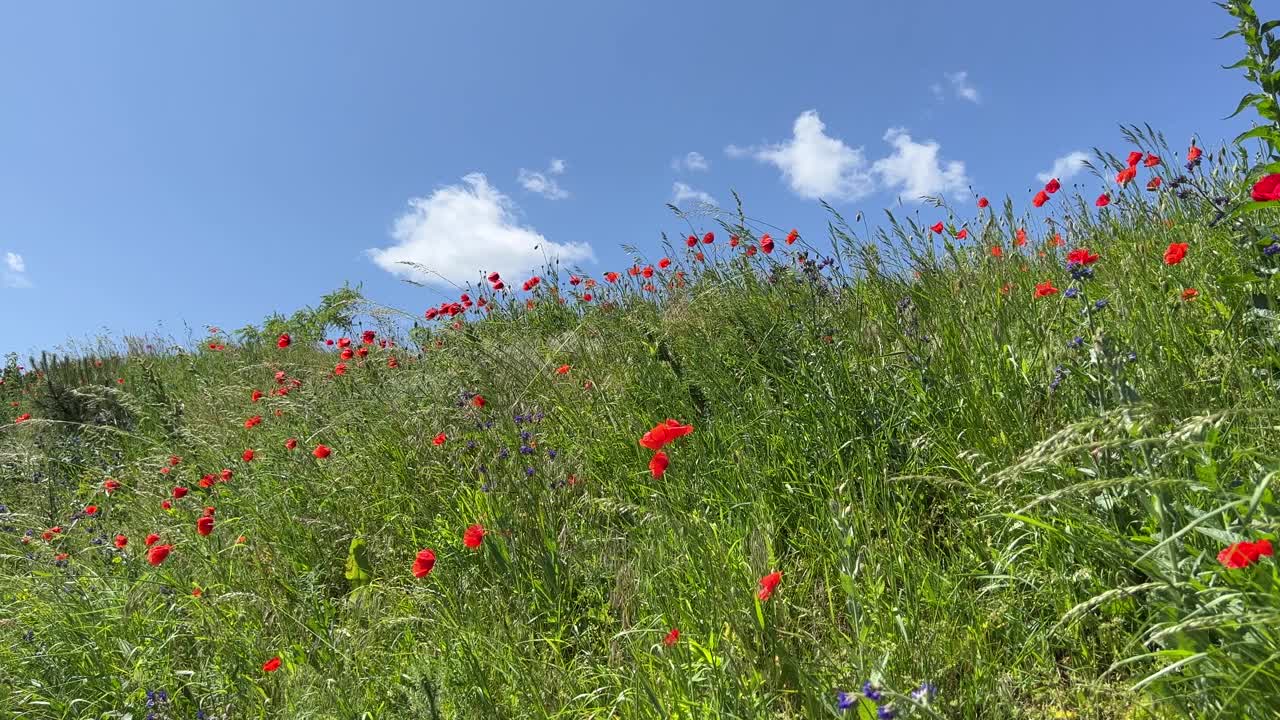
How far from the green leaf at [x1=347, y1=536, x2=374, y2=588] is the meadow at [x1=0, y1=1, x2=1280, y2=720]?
1 centimetres

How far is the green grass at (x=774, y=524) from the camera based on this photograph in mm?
1475

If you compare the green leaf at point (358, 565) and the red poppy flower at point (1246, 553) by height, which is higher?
the green leaf at point (358, 565)

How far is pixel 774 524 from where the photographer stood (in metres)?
2.29

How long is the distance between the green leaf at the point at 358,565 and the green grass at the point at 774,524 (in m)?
0.04

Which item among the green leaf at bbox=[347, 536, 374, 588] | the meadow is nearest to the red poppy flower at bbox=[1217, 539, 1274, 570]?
the meadow

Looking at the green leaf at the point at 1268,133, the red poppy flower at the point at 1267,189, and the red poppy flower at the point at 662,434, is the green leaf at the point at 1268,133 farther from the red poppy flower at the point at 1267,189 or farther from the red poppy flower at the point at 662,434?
the red poppy flower at the point at 662,434

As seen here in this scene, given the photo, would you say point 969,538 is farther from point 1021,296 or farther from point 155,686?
point 155,686

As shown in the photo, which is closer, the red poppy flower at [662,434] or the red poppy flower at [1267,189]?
the red poppy flower at [1267,189]

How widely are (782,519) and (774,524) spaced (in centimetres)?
4

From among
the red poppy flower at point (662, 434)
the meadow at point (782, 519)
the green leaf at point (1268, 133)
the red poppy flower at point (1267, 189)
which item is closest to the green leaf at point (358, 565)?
the meadow at point (782, 519)

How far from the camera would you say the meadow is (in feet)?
4.82

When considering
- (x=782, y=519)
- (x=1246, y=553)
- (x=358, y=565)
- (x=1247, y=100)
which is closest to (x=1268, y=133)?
(x=1247, y=100)

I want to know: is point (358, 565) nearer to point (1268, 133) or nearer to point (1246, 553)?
point (1246, 553)

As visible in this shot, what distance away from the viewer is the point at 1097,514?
5.39 feet
